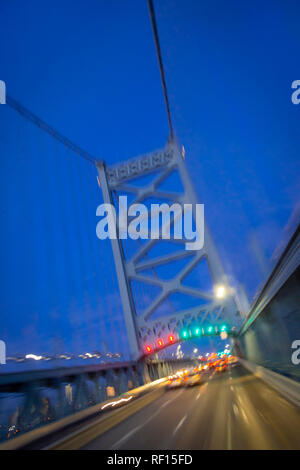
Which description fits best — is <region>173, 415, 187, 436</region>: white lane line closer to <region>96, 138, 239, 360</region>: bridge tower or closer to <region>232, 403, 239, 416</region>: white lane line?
<region>232, 403, 239, 416</region>: white lane line

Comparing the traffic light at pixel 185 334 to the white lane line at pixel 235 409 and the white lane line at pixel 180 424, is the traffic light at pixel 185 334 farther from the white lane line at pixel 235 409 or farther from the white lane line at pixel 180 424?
the white lane line at pixel 180 424

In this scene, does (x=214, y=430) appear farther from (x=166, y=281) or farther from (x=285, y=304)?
(x=166, y=281)

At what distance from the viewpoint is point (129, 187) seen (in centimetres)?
3453

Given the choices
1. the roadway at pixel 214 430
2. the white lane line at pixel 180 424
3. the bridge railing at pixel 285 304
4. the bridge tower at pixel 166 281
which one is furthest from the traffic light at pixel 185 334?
the white lane line at pixel 180 424

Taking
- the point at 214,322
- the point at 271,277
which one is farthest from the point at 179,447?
the point at 214,322

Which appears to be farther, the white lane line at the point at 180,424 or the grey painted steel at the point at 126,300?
the grey painted steel at the point at 126,300

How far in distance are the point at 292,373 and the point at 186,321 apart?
1874 cm

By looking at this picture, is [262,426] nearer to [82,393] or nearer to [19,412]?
[19,412]

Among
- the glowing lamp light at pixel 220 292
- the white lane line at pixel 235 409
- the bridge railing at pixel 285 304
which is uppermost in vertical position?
the glowing lamp light at pixel 220 292

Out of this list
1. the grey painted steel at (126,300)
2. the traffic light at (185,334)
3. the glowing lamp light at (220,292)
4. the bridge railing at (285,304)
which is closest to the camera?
the bridge railing at (285,304)

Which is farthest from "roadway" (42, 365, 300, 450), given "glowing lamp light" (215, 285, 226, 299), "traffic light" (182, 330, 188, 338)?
"traffic light" (182, 330, 188, 338)

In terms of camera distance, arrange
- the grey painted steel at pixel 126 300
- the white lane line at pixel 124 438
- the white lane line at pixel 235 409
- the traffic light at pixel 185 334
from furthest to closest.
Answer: the grey painted steel at pixel 126 300 → the traffic light at pixel 185 334 → the white lane line at pixel 235 409 → the white lane line at pixel 124 438

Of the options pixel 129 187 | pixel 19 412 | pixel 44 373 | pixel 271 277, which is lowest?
pixel 19 412
